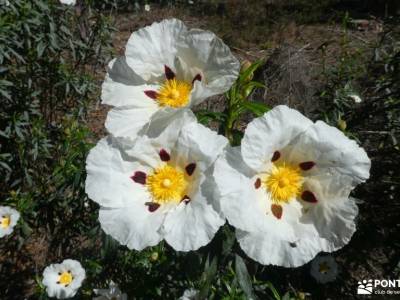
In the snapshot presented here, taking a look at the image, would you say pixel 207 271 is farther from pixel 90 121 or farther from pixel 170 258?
pixel 90 121

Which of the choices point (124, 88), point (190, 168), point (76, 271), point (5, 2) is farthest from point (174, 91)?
point (5, 2)

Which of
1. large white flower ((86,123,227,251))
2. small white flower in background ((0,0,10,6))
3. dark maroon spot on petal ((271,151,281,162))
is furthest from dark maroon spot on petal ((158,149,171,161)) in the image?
small white flower in background ((0,0,10,6))

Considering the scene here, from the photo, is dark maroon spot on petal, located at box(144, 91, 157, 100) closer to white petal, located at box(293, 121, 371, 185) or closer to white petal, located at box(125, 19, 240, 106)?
white petal, located at box(125, 19, 240, 106)

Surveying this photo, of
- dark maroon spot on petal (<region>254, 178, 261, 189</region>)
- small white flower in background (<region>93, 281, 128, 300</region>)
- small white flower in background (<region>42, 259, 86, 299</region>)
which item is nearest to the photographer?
dark maroon spot on petal (<region>254, 178, 261, 189</region>)

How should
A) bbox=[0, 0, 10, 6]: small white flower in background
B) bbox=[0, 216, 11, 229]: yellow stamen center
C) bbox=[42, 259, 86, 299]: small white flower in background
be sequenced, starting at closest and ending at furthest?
bbox=[42, 259, 86, 299]: small white flower in background < bbox=[0, 0, 10, 6]: small white flower in background < bbox=[0, 216, 11, 229]: yellow stamen center

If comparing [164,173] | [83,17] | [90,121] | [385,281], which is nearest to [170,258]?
[164,173]

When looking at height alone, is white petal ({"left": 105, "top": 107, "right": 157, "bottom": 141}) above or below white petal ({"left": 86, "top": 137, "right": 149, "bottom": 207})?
above
